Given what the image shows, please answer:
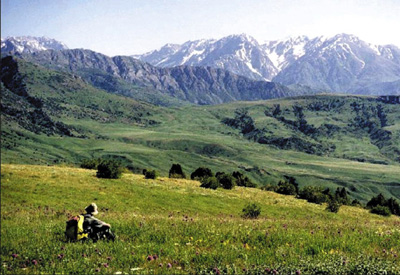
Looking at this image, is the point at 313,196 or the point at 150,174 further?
the point at 313,196

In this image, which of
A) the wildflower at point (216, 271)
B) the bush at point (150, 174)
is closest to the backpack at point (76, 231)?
the wildflower at point (216, 271)

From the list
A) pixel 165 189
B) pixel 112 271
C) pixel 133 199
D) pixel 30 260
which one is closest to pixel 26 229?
pixel 30 260

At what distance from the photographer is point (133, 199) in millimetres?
39656

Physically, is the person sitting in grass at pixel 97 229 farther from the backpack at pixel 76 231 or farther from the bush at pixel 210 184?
the bush at pixel 210 184

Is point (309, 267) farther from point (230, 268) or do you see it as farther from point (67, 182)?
point (67, 182)

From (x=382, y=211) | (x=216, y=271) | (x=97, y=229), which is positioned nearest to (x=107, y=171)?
(x=97, y=229)

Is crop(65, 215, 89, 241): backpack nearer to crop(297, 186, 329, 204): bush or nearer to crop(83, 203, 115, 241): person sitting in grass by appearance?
crop(83, 203, 115, 241): person sitting in grass

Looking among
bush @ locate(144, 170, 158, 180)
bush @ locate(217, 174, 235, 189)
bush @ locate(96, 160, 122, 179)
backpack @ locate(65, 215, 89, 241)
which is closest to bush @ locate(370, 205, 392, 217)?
bush @ locate(217, 174, 235, 189)

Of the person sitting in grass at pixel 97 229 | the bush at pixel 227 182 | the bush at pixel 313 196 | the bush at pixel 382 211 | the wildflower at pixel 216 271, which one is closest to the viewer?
the wildflower at pixel 216 271

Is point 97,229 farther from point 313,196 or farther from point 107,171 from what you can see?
point 313,196

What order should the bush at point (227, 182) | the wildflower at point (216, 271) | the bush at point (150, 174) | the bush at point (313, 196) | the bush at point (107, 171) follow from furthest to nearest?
the bush at point (313, 196) < the bush at point (227, 182) < the bush at point (150, 174) < the bush at point (107, 171) < the wildflower at point (216, 271)

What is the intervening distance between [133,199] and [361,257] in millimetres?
31802

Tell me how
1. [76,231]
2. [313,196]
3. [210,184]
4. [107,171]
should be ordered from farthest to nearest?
[313,196], [210,184], [107,171], [76,231]

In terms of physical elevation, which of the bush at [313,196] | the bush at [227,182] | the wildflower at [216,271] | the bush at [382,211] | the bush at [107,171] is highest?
the wildflower at [216,271]
